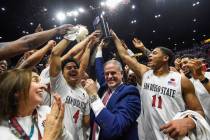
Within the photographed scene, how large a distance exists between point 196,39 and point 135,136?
3880 cm

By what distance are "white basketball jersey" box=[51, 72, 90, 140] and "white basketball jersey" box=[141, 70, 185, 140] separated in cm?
94

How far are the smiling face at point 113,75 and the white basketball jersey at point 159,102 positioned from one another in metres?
1.09

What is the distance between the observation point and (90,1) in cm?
1694

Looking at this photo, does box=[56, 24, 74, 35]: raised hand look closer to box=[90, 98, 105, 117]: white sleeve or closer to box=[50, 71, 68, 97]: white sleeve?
box=[50, 71, 68, 97]: white sleeve

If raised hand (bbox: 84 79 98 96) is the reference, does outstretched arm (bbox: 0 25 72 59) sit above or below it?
above

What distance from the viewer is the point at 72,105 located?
3816 millimetres

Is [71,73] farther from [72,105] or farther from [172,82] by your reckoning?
[172,82]

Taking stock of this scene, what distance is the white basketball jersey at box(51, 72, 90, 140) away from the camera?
3725 millimetres

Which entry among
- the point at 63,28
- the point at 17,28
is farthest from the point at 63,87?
the point at 17,28

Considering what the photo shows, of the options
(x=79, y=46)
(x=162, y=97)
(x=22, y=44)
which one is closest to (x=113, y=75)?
(x=22, y=44)

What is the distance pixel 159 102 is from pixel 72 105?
1263mm

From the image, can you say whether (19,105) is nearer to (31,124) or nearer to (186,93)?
(31,124)

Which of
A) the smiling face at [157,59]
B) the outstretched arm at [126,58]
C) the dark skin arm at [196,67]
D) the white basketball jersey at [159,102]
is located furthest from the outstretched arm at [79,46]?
the dark skin arm at [196,67]

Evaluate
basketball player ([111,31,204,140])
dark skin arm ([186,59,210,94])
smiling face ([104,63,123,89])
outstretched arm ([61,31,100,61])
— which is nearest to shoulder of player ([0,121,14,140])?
smiling face ([104,63,123,89])
